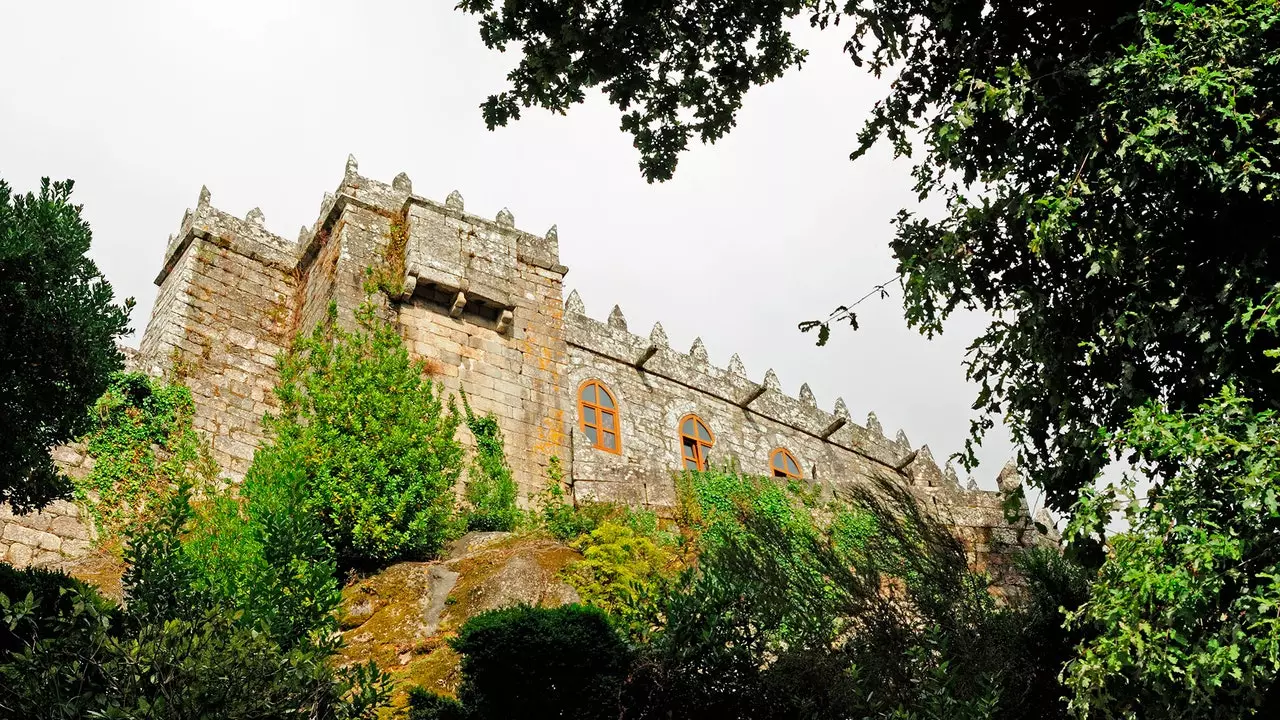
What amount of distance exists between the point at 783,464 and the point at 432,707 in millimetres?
15548

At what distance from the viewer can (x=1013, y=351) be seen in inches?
266

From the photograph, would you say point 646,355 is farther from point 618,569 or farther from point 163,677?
point 163,677

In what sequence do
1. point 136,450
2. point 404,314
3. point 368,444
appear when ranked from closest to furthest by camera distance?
1. point 368,444
2. point 136,450
3. point 404,314

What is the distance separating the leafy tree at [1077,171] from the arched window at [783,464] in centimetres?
1573

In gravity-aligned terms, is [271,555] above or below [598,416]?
below

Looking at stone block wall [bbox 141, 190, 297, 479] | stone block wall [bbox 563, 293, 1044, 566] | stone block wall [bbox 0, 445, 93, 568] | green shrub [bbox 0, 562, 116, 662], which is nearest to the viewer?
green shrub [bbox 0, 562, 116, 662]

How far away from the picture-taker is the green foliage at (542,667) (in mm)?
8406

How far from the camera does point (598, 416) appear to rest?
65.9 feet

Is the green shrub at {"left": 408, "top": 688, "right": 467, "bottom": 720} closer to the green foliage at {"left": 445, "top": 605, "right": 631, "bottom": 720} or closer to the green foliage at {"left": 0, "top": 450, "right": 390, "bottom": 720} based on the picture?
the green foliage at {"left": 445, "top": 605, "right": 631, "bottom": 720}

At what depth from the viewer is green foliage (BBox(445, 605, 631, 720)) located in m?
8.41

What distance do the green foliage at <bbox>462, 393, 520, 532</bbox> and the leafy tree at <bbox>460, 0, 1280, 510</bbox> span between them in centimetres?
683

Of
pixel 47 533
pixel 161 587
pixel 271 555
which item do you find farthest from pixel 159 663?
pixel 47 533

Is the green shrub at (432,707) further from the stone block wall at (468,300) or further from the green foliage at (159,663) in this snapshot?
the stone block wall at (468,300)

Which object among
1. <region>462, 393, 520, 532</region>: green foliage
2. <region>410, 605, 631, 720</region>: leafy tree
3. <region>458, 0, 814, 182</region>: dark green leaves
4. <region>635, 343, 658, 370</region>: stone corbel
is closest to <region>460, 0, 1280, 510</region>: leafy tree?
<region>458, 0, 814, 182</region>: dark green leaves
